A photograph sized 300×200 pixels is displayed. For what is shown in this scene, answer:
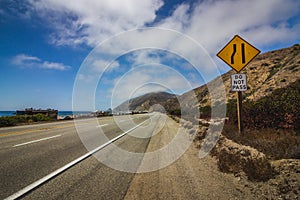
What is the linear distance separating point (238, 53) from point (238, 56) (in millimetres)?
127

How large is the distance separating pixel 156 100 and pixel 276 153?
123570 mm

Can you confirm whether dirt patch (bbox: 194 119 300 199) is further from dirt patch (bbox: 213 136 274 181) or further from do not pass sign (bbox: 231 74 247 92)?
do not pass sign (bbox: 231 74 247 92)

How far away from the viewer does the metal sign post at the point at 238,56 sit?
27.6 ft

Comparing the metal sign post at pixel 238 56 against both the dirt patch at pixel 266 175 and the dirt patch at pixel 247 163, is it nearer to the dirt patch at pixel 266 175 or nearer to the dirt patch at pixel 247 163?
the dirt patch at pixel 247 163

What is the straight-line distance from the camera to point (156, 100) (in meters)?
129

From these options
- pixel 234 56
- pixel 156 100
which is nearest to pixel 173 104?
pixel 156 100

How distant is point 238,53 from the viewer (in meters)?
8.75

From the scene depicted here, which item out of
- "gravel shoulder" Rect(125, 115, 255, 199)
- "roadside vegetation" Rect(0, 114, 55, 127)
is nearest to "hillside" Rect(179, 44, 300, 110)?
"gravel shoulder" Rect(125, 115, 255, 199)

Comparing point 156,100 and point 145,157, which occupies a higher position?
point 156,100

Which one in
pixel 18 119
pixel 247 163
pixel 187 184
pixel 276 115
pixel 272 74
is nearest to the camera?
pixel 187 184

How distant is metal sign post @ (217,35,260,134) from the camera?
841 cm

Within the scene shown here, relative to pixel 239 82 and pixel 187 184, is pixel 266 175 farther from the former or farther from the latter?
pixel 239 82

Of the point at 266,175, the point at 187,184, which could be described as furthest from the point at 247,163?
the point at 187,184

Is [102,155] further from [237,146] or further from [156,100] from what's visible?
[156,100]
